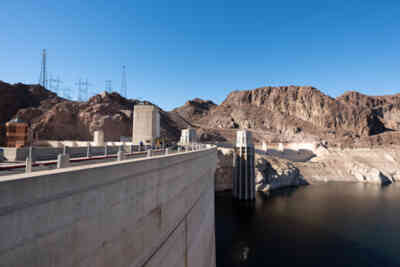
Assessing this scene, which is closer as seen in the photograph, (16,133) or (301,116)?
(16,133)

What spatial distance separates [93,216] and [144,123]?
53.8 ft

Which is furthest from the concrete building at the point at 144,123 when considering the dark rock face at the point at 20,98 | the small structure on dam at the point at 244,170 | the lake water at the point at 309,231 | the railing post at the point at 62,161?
the dark rock face at the point at 20,98

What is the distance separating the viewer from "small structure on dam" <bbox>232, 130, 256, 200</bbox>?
45.6m

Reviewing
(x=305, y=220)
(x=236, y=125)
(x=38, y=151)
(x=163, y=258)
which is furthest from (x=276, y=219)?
(x=236, y=125)

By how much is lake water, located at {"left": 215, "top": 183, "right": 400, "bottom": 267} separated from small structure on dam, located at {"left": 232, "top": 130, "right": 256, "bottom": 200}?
8.30 feet

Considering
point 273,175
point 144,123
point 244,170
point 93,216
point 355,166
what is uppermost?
point 144,123

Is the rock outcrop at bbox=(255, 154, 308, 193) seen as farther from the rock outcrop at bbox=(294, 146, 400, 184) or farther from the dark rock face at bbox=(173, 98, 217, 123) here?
the dark rock face at bbox=(173, 98, 217, 123)

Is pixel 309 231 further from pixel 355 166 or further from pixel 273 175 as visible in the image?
pixel 355 166

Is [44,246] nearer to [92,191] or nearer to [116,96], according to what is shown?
[92,191]

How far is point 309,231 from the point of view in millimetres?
28516

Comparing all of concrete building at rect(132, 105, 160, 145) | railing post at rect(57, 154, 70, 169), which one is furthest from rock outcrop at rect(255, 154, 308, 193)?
railing post at rect(57, 154, 70, 169)

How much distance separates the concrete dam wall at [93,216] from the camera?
2867 mm

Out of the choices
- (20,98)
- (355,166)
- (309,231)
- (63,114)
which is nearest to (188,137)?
(309,231)

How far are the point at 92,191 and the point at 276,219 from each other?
1341 inches
